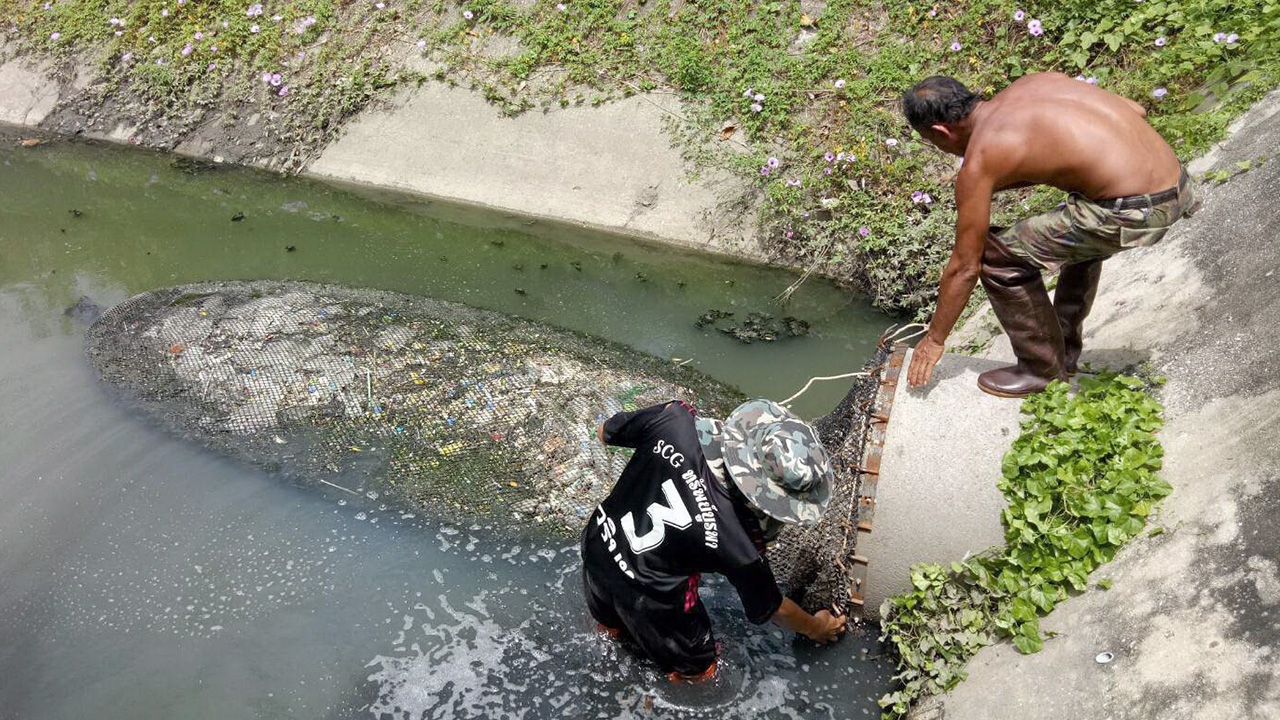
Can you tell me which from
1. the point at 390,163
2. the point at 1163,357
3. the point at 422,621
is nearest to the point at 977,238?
the point at 1163,357

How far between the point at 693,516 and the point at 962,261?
154 centimetres

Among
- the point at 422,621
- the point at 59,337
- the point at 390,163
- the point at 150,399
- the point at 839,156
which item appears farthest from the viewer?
the point at 390,163

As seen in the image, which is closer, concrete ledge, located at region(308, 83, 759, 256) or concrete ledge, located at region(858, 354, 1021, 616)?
concrete ledge, located at region(858, 354, 1021, 616)

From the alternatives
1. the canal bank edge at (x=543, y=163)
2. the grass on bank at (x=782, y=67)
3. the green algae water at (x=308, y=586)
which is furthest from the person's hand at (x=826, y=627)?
the canal bank edge at (x=543, y=163)

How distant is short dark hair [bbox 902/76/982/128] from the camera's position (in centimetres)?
370

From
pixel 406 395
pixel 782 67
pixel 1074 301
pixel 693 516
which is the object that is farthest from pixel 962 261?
pixel 782 67

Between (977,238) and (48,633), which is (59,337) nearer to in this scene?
(48,633)

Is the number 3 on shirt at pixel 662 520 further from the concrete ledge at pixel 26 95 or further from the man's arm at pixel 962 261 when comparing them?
the concrete ledge at pixel 26 95

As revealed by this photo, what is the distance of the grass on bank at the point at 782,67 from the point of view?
263 inches

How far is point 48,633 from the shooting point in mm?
4402

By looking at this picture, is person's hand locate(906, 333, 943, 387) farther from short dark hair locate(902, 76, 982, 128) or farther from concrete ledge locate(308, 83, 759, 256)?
concrete ledge locate(308, 83, 759, 256)

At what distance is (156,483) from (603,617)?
2857 mm

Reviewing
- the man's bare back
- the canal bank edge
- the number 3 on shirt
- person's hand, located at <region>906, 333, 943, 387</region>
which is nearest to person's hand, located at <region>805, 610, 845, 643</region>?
the number 3 on shirt

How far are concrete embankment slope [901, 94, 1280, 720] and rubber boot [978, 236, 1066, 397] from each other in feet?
0.86
